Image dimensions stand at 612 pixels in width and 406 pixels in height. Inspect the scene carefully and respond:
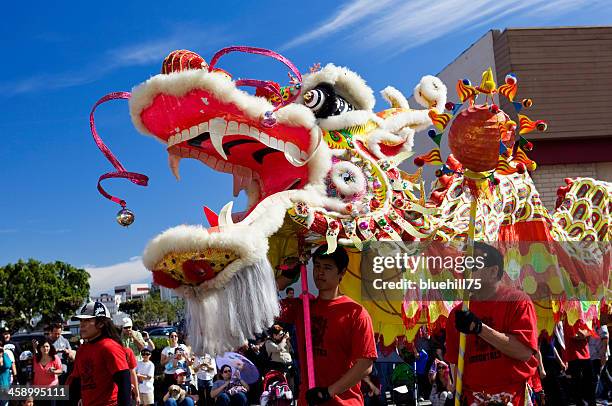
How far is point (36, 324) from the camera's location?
38.3m

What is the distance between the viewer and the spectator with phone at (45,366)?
7.57 metres

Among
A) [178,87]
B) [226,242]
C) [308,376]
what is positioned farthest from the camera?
[178,87]

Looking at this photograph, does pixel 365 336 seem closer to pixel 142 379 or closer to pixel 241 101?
pixel 241 101

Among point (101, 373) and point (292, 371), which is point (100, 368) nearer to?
point (101, 373)

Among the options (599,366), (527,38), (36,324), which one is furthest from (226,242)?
(36,324)

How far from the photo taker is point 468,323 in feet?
8.95

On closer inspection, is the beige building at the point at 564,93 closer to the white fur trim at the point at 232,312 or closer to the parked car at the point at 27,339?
the white fur trim at the point at 232,312

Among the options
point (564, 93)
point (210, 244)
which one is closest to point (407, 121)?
point (210, 244)

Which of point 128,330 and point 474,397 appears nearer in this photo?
point 474,397

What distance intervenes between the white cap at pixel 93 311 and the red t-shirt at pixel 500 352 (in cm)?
243

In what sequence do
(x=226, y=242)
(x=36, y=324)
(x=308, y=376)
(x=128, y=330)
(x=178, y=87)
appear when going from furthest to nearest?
(x=36, y=324) → (x=128, y=330) → (x=178, y=87) → (x=226, y=242) → (x=308, y=376)

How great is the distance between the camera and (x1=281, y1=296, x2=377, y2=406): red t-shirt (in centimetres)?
295

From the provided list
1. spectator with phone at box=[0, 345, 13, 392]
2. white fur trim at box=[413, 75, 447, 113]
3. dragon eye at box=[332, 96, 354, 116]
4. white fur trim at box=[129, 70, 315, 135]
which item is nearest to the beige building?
white fur trim at box=[413, 75, 447, 113]

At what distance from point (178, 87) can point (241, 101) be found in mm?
384
